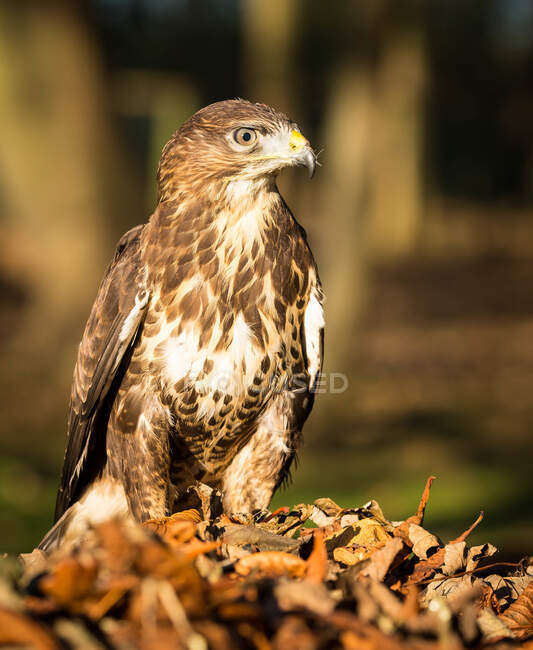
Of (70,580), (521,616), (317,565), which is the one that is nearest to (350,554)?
(317,565)

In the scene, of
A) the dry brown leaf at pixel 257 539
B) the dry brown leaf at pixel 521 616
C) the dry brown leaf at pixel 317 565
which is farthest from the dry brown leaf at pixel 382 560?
the dry brown leaf at pixel 521 616

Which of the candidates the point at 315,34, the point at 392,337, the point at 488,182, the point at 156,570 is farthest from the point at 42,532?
the point at 488,182

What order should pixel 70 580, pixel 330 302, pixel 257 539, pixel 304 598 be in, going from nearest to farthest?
pixel 70 580 → pixel 304 598 → pixel 257 539 → pixel 330 302

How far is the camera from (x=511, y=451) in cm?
992

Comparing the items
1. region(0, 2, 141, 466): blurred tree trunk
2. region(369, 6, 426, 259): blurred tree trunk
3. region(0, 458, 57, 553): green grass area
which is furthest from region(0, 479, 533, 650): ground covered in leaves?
region(369, 6, 426, 259): blurred tree trunk

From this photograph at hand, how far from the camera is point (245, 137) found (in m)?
3.43

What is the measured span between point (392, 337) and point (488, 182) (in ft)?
23.7

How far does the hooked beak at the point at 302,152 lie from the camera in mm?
3338

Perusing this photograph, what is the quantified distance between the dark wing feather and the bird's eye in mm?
614

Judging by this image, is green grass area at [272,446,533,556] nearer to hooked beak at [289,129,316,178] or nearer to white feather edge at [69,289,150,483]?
white feather edge at [69,289,150,483]

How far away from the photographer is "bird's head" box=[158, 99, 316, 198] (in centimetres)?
338

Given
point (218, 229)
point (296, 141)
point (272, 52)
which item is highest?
point (272, 52)

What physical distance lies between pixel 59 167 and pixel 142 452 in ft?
20.7

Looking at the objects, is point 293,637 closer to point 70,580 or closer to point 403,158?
point 70,580
